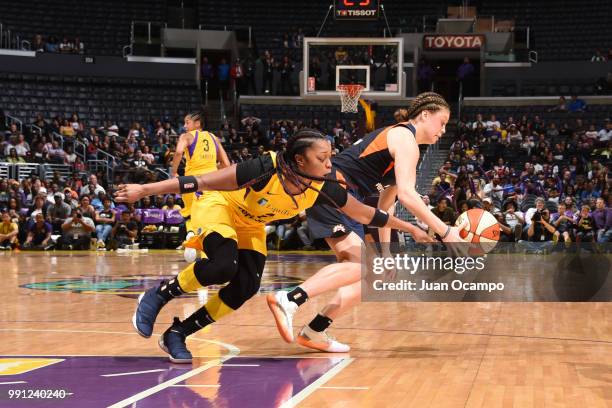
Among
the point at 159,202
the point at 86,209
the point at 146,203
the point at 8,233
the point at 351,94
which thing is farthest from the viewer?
the point at 351,94

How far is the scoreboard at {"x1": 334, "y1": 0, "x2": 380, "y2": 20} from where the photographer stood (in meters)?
23.7

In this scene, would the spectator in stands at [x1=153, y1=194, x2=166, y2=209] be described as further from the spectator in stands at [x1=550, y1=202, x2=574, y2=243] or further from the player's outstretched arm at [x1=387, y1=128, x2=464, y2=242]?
the player's outstretched arm at [x1=387, y1=128, x2=464, y2=242]

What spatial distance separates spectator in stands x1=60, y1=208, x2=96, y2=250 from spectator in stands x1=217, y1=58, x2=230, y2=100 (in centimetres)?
1326

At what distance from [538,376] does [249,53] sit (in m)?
29.2

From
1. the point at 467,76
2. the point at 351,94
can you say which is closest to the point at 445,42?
the point at 467,76

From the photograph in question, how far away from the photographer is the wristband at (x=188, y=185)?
4.80 metres

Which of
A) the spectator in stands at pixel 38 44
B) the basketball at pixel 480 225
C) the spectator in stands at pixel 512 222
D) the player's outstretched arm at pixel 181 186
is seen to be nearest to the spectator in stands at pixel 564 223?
the spectator in stands at pixel 512 222

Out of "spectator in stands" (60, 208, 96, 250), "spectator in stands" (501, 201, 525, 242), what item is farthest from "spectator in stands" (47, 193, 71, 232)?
"spectator in stands" (501, 201, 525, 242)

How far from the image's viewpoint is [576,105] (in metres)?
29.3

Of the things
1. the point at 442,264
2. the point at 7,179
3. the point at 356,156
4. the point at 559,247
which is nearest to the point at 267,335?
the point at 356,156

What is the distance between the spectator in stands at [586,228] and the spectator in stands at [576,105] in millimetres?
12960

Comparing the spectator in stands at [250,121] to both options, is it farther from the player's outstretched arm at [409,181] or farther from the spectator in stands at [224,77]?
the player's outstretched arm at [409,181]

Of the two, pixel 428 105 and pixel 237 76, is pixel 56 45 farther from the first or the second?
pixel 428 105

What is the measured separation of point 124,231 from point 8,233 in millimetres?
2481
